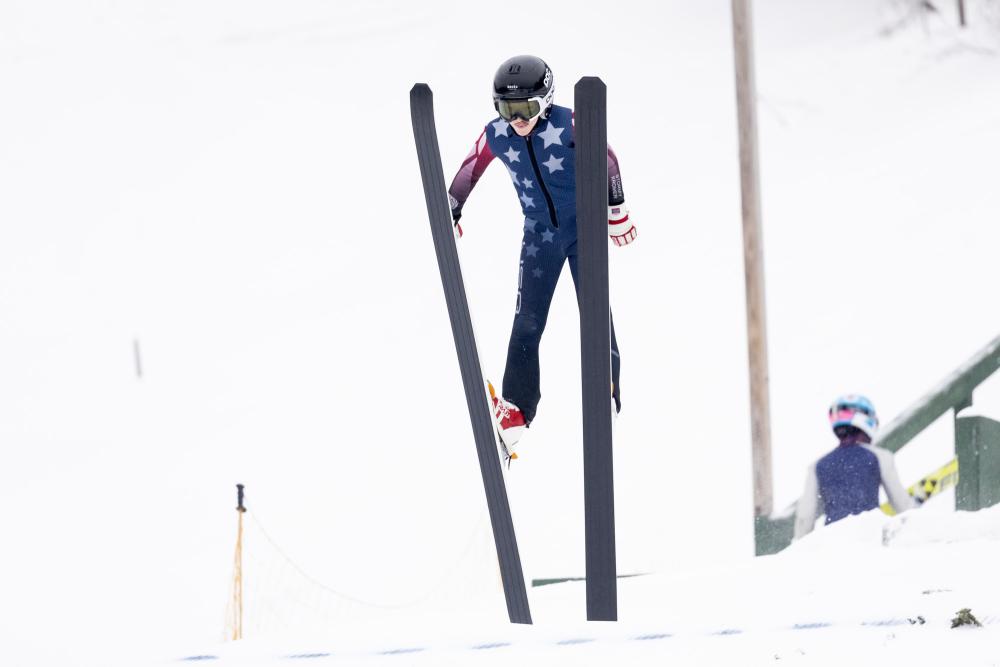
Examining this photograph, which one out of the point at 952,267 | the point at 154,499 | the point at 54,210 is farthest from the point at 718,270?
the point at 54,210

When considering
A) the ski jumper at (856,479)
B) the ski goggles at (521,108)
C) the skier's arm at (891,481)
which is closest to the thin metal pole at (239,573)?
the ski jumper at (856,479)

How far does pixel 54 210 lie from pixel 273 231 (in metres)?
4.49

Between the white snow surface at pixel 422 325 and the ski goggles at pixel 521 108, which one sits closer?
the ski goggles at pixel 521 108

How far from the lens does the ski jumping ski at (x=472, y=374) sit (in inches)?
156

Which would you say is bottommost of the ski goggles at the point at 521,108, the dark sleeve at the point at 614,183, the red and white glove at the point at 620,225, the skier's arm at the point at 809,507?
the skier's arm at the point at 809,507

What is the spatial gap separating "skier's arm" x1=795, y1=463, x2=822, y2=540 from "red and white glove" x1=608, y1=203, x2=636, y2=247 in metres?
2.60

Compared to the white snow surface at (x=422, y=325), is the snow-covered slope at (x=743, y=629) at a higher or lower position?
lower

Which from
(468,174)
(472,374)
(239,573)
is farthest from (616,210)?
(239,573)

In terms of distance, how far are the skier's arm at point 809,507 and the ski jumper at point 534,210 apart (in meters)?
2.27

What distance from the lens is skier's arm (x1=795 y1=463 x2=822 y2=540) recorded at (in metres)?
6.31

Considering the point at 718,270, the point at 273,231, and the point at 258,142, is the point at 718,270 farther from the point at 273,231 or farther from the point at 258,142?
the point at 258,142

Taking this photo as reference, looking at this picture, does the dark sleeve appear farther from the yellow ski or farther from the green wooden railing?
the yellow ski

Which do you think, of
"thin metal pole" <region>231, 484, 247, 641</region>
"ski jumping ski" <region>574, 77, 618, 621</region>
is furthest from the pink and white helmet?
"thin metal pole" <region>231, 484, 247, 641</region>

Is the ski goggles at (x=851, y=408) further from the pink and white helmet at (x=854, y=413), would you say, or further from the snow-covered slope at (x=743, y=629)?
the snow-covered slope at (x=743, y=629)
